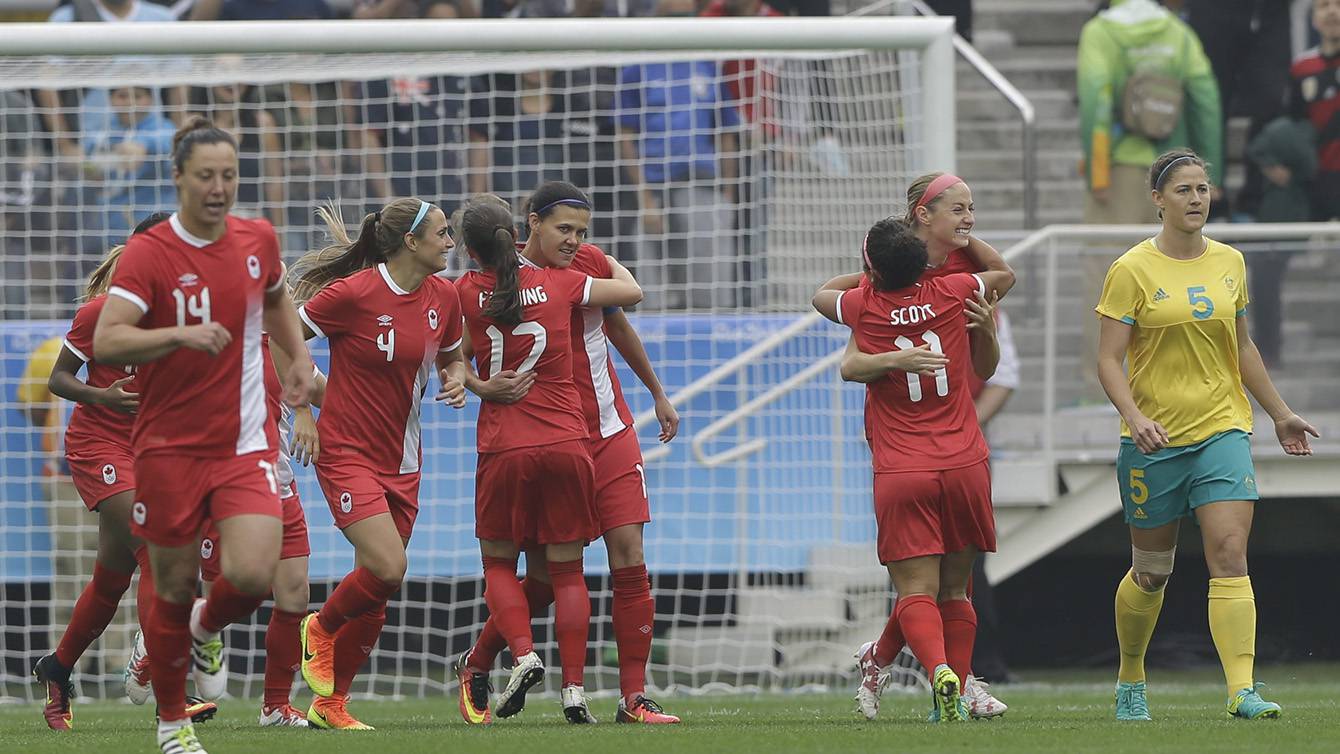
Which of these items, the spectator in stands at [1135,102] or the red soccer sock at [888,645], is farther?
the spectator in stands at [1135,102]

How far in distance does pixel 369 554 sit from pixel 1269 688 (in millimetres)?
5430

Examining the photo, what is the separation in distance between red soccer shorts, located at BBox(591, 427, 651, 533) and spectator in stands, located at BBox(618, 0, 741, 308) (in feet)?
12.8

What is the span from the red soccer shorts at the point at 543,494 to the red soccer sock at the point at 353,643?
0.59 meters

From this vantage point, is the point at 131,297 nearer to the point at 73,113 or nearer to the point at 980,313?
the point at 980,313

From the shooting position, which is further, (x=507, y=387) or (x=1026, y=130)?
(x=1026, y=130)

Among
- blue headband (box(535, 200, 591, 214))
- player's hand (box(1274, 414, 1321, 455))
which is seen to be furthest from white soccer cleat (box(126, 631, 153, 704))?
player's hand (box(1274, 414, 1321, 455))

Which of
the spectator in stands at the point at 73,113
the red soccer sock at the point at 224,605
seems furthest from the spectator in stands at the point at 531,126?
the red soccer sock at the point at 224,605

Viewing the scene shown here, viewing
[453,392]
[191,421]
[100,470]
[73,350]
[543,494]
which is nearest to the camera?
[191,421]

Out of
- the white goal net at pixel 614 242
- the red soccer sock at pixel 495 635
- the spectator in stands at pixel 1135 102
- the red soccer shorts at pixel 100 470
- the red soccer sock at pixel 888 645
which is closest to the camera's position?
the red soccer sock at pixel 888 645

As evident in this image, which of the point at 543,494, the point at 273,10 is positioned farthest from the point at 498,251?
the point at 273,10

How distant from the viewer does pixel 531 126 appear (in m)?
12.3

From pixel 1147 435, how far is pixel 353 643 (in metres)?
3.39

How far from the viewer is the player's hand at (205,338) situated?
611 centimetres

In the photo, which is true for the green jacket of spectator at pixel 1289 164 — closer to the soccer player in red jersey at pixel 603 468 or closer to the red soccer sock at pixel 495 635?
the soccer player in red jersey at pixel 603 468
